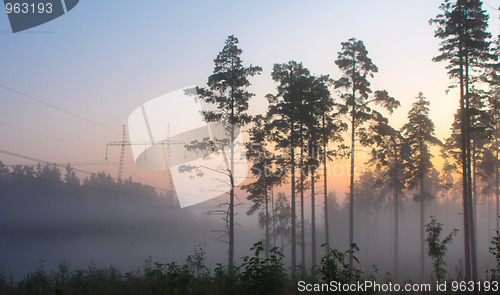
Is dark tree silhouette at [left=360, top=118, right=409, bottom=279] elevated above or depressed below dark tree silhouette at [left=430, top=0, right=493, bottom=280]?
below

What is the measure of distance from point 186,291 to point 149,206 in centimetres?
8206

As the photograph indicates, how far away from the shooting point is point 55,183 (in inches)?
3241

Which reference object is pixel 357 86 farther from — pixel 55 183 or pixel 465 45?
pixel 55 183

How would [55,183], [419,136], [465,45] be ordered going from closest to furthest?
[465,45]
[419,136]
[55,183]

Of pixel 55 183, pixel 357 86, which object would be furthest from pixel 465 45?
pixel 55 183

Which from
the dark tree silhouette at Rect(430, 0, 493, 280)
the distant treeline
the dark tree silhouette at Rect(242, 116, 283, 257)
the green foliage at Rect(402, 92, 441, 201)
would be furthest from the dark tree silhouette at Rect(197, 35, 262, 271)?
the distant treeline

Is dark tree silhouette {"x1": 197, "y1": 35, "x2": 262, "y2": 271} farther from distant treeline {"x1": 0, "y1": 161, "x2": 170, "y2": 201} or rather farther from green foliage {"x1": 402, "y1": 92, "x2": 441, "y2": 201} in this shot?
distant treeline {"x1": 0, "y1": 161, "x2": 170, "y2": 201}

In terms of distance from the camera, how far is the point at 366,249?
66.0 m

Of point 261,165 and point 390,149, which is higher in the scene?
point 390,149

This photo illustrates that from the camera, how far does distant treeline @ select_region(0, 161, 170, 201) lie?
244ft

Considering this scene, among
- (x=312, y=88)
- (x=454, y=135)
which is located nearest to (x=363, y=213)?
(x=454, y=135)

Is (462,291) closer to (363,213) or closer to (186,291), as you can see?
(186,291)

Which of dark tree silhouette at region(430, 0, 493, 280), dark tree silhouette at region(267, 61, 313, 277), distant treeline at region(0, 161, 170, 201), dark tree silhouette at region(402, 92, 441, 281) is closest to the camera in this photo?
dark tree silhouette at region(430, 0, 493, 280)

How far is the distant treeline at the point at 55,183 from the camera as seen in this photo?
244 ft
